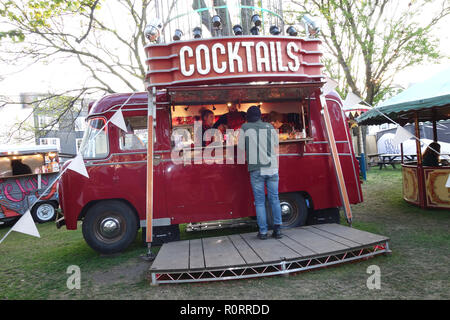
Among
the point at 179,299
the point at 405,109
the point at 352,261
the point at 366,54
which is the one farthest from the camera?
the point at 366,54

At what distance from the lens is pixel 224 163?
5.92m

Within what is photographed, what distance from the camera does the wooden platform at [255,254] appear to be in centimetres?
407

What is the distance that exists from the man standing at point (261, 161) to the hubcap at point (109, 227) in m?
2.70

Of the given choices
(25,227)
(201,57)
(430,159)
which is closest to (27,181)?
(25,227)

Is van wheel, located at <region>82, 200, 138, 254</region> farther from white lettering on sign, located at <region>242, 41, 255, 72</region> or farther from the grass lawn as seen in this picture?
white lettering on sign, located at <region>242, 41, 255, 72</region>

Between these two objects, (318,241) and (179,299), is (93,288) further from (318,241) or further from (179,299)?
(318,241)

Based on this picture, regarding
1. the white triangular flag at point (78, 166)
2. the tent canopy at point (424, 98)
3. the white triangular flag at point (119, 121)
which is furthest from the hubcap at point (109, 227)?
the tent canopy at point (424, 98)

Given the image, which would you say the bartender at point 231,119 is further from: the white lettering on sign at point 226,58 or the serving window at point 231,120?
the white lettering on sign at point 226,58

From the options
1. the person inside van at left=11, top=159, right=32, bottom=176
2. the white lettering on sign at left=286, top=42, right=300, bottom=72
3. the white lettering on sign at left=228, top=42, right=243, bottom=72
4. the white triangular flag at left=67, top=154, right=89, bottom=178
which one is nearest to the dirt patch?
the white triangular flag at left=67, top=154, right=89, bottom=178

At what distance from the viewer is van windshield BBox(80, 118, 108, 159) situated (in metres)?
5.76

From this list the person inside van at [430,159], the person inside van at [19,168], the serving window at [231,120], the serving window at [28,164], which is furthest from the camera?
the person inside van at [19,168]

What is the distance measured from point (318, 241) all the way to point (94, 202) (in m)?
4.07

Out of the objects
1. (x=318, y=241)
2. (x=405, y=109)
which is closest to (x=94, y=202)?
(x=318, y=241)

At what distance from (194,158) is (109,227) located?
2.04 m
